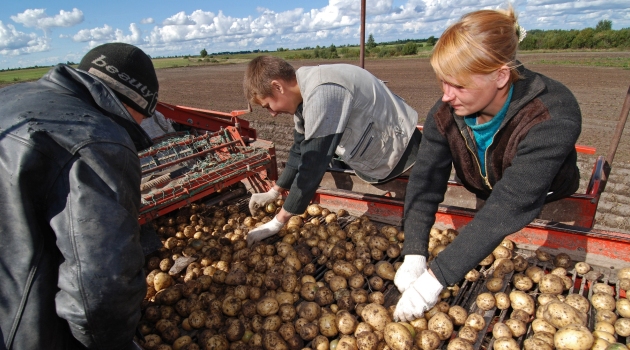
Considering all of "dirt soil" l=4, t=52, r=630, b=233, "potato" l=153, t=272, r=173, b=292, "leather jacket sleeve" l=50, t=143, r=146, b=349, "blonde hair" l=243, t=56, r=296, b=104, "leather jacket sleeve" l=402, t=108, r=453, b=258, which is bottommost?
"dirt soil" l=4, t=52, r=630, b=233

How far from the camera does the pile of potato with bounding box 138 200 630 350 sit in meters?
2.08

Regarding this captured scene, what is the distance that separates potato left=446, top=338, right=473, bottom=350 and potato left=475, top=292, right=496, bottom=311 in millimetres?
356

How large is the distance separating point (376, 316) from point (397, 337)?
0.63ft

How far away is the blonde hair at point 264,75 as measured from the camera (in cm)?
273

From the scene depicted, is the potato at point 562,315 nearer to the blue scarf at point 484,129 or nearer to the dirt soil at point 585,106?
the blue scarf at point 484,129

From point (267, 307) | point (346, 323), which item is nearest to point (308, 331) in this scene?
point (346, 323)

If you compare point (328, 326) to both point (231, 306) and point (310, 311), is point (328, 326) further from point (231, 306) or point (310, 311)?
point (231, 306)

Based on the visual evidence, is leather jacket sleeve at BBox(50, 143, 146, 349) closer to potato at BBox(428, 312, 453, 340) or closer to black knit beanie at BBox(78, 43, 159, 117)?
black knit beanie at BBox(78, 43, 159, 117)

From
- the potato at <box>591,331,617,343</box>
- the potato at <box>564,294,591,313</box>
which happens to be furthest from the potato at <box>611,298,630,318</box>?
the potato at <box>591,331,617,343</box>

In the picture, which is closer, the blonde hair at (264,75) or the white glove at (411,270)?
the white glove at (411,270)

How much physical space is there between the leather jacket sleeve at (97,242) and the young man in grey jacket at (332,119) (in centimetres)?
134

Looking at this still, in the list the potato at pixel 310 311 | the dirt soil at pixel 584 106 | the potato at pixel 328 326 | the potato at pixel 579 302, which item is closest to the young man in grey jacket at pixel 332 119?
the potato at pixel 310 311

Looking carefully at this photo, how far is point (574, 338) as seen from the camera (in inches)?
75.2

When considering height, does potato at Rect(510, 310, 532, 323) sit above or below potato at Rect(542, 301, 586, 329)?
below
